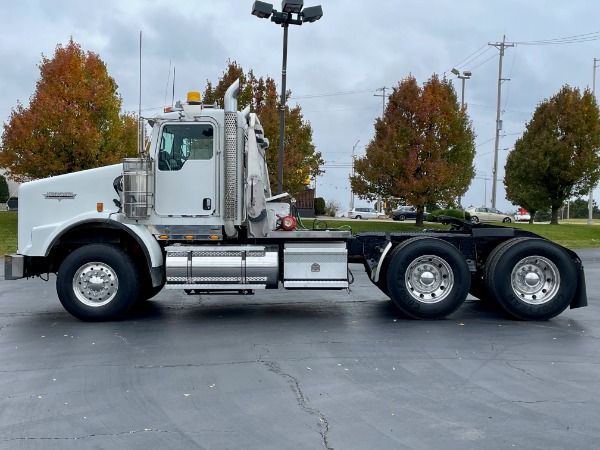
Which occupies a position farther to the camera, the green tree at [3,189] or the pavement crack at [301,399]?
the green tree at [3,189]

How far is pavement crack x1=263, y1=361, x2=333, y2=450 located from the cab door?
10.8 feet

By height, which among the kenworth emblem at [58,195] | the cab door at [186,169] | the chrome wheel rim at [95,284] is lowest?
the chrome wheel rim at [95,284]

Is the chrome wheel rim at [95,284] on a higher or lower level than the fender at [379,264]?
lower

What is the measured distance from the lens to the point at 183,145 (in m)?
9.86

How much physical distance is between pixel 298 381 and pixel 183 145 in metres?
4.51

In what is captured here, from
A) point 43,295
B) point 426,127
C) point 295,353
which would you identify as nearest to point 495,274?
point 295,353

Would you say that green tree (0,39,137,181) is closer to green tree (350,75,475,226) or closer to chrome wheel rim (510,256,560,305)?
green tree (350,75,475,226)

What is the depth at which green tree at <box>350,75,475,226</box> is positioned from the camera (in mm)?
32000

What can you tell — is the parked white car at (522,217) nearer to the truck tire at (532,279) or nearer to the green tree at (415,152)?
the green tree at (415,152)

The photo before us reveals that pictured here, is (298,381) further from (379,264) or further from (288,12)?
(288,12)

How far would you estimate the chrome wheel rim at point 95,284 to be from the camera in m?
9.62

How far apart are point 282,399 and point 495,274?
4.88 metres

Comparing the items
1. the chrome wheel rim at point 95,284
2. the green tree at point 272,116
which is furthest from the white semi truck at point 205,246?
the green tree at point 272,116

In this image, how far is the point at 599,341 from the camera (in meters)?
8.72
